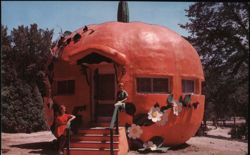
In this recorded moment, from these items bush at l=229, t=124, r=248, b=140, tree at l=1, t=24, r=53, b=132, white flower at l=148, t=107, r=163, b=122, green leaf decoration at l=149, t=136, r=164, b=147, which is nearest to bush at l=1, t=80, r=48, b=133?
tree at l=1, t=24, r=53, b=132

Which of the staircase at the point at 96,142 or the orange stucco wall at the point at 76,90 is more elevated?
the orange stucco wall at the point at 76,90

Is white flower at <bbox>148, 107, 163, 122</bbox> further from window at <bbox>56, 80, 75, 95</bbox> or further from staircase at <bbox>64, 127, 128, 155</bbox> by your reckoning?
window at <bbox>56, 80, 75, 95</bbox>

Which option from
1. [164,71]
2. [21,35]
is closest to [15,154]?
[164,71]

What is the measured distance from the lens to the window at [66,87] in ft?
44.1

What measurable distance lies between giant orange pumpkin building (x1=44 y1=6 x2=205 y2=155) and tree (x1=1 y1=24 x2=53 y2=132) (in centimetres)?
910

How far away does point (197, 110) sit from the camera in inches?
543

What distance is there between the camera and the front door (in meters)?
13.3

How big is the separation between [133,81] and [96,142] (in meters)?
2.44

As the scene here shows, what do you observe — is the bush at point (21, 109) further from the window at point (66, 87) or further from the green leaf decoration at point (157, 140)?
the green leaf decoration at point (157, 140)

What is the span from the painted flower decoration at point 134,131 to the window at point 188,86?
2177mm

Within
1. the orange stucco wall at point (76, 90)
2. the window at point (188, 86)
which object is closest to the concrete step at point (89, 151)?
the orange stucco wall at point (76, 90)

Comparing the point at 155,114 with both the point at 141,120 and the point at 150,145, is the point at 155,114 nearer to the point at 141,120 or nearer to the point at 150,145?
the point at 141,120

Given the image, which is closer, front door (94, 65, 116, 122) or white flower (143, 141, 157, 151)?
white flower (143, 141, 157, 151)

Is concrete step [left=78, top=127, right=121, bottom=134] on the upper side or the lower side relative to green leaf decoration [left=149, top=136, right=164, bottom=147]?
upper
